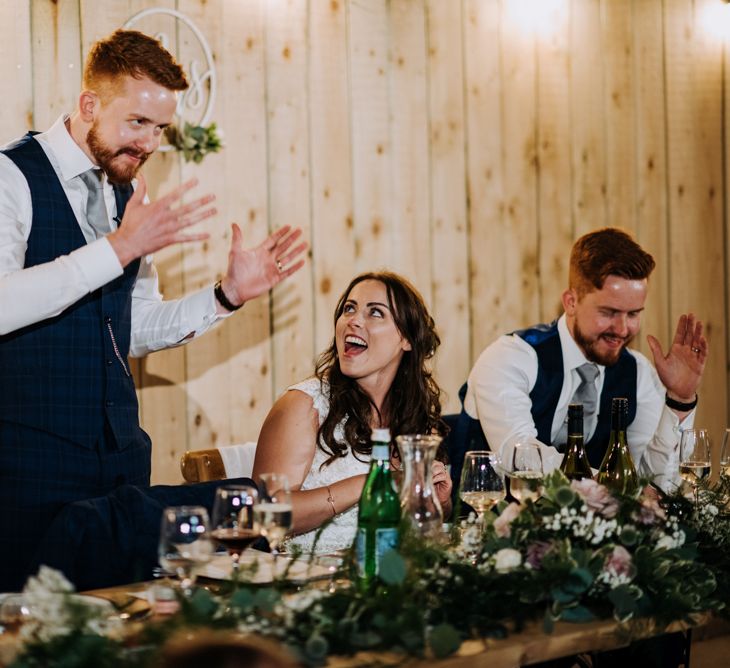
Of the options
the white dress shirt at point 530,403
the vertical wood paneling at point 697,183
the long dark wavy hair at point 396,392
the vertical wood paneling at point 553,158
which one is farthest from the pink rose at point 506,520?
the vertical wood paneling at point 697,183

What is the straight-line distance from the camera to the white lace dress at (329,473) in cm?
247

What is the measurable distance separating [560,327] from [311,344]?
0.91 m

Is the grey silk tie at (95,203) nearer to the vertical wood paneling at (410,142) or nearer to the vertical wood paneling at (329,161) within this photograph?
the vertical wood paneling at (329,161)

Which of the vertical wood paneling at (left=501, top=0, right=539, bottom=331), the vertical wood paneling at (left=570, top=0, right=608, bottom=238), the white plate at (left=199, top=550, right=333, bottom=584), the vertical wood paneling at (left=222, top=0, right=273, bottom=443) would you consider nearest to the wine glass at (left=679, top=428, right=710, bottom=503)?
the white plate at (left=199, top=550, right=333, bottom=584)

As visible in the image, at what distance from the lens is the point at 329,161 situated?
3.67m

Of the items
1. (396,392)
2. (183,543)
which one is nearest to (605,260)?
(396,392)

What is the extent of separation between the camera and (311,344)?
3.64 m

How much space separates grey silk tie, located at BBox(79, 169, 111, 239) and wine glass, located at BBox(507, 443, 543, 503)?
1174 millimetres

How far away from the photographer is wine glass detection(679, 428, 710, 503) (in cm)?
212

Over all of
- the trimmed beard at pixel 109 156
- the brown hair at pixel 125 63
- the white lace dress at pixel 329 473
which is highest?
the brown hair at pixel 125 63

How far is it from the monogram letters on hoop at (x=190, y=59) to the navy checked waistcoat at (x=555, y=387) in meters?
1.20

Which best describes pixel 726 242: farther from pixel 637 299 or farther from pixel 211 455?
pixel 211 455

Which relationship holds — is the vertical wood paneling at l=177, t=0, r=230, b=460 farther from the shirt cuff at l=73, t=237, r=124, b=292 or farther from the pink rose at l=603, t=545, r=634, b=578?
the pink rose at l=603, t=545, r=634, b=578

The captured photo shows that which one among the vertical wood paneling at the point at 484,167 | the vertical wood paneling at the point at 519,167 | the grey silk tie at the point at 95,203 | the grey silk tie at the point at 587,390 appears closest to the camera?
the grey silk tie at the point at 95,203
